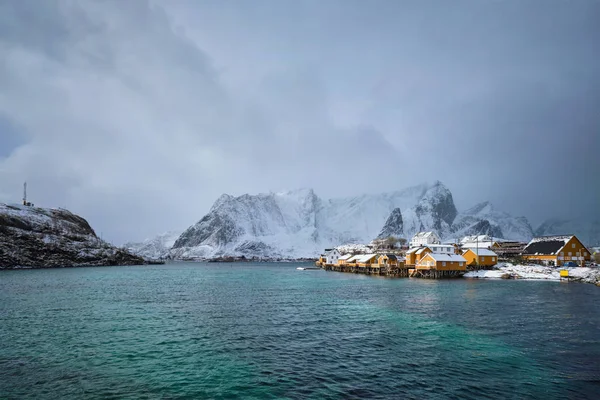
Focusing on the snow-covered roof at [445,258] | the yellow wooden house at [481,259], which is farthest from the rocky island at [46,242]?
the yellow wooden house at [481,259]

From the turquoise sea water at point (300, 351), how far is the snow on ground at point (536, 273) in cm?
4584

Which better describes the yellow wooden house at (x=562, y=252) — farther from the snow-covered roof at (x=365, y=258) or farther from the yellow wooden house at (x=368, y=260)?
the snow-covered roof at (x=365, y=258)

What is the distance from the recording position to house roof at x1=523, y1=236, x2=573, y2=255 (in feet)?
334

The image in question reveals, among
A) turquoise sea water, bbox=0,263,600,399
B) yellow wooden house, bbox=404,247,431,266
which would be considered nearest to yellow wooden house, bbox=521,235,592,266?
yellow wooden house, bbox=404,247,431,266

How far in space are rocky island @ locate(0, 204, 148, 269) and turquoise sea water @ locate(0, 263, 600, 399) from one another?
119396 millimetres

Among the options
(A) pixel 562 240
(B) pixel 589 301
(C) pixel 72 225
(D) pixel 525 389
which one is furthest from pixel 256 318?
(C) pixel 72 225

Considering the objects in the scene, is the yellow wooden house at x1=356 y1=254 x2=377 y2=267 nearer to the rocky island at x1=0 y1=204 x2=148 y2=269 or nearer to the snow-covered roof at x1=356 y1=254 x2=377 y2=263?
the snow-covered roof at x1=356 y1=254 x2=377 y2=263

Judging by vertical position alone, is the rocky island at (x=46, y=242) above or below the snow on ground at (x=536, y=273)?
above

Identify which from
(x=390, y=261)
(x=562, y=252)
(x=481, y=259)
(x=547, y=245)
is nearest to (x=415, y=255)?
(x=390, y=261)

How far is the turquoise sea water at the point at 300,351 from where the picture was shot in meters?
17.8

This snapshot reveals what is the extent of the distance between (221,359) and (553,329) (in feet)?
95.3

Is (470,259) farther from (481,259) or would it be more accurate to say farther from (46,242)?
(46,242)

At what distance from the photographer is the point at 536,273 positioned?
283ft

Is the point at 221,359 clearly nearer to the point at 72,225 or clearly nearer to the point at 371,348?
the point at 371,348
